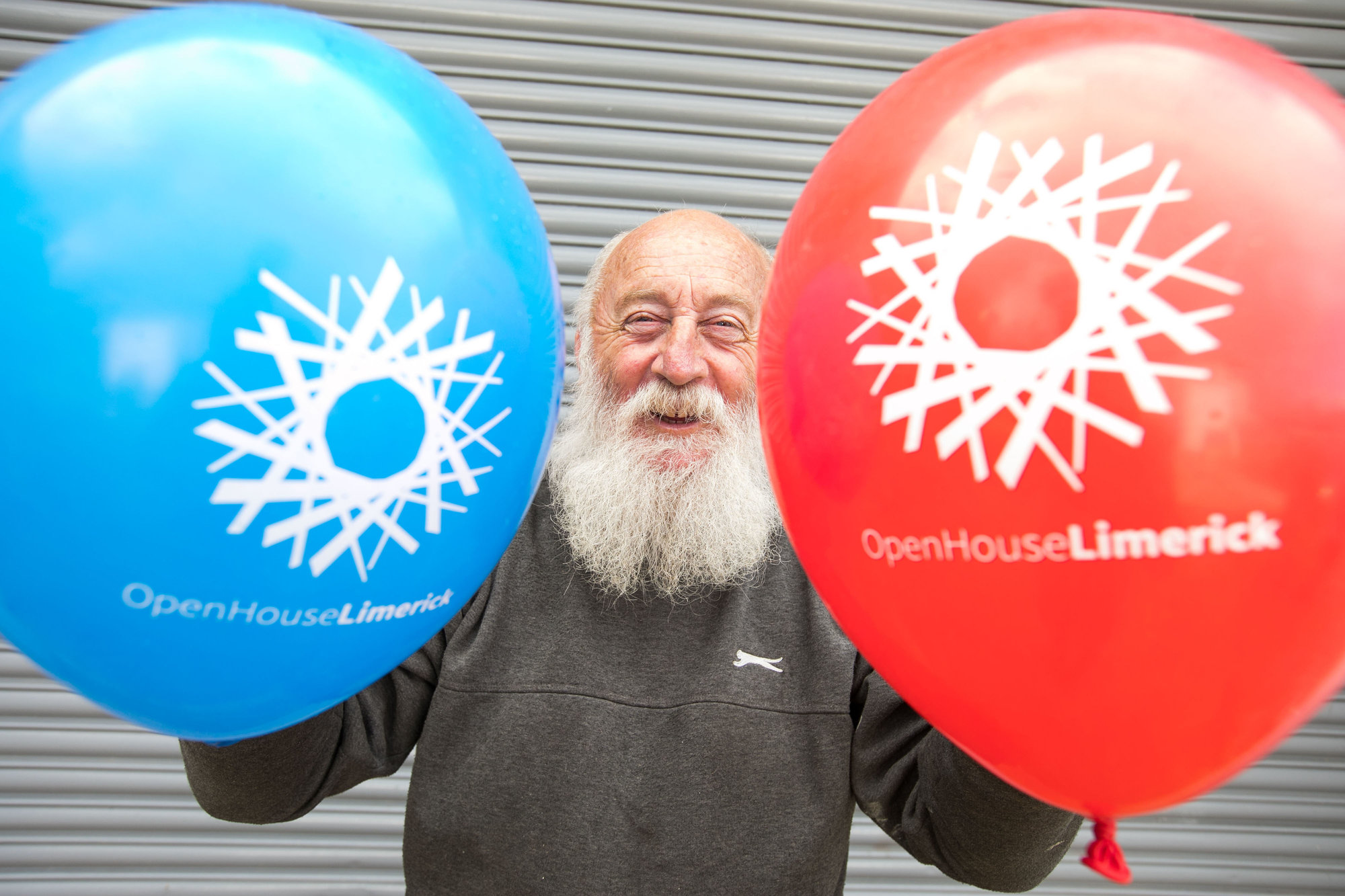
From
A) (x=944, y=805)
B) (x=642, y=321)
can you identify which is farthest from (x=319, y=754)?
(x=642, y=321)

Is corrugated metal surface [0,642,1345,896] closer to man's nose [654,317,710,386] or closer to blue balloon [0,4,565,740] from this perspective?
man's nose [654,317,710,386]

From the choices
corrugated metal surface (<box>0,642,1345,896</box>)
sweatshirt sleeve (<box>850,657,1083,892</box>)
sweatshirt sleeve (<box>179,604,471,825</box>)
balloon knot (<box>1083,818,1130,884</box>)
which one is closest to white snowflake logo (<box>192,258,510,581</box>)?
sweatshirt sleeve (<box>179,604,471,825</box>)

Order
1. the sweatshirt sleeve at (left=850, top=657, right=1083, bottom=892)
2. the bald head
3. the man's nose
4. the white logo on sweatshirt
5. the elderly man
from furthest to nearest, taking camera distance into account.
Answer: the bald head
the man's nose
the white logo on sweatshirt
the elderly man
the sweatshirt sleeve at (left=850, top=657, right=1083, bottom=892)

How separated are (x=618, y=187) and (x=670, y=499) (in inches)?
52.2

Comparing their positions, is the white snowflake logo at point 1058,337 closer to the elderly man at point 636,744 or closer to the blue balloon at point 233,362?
the blue balloon at point 233,362

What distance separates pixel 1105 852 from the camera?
0.83 meters

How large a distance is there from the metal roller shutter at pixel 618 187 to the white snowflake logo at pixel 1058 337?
6.86ft

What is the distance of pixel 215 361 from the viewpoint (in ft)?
2.41

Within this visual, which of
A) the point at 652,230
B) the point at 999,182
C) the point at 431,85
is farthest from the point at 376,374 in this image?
the point at 652,230

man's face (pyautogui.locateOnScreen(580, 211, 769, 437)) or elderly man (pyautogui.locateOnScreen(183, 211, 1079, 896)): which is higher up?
man's face (pyautogui.locateOnScreen(580, 211, 769, 437))

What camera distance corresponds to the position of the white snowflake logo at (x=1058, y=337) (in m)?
0.65

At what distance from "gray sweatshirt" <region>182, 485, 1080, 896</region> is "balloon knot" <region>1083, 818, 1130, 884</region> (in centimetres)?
46

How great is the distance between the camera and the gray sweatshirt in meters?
1.44

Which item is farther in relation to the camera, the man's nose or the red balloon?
the man's nose
